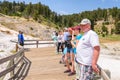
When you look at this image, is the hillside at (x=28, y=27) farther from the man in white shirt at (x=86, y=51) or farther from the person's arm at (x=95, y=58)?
the person's arm at (x=95, y=58)

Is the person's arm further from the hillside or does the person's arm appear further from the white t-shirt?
the hillside

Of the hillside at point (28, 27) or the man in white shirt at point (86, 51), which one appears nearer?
the man in white shirt at point (86, 51)

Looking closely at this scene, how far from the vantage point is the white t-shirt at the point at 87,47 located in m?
7.09

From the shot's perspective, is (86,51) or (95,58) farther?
(86,51)

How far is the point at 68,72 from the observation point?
1359 centimetres

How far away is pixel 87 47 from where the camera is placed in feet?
24.0

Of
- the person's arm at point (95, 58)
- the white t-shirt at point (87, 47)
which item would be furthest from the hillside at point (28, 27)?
the person's arm at point (95, 58)

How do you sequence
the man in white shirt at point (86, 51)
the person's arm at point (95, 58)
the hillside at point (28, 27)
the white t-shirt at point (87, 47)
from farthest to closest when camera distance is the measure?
the hillside at point (28, 27) < the man in white shirt at point (86, 51) < the white t-shirt at point (87, 47) < the person's arm at point (95, 58)

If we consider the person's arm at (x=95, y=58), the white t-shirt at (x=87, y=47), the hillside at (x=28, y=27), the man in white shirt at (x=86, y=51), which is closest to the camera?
the person's arm at (x=95, y=58)

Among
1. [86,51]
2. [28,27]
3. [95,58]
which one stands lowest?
[95,58]

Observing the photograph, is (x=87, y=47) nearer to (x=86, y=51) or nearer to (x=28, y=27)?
(x=86, y=51)

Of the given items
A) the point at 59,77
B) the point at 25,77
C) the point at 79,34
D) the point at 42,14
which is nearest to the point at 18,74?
the point at 25,77

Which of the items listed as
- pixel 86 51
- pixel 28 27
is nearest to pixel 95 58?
pixel 86 51

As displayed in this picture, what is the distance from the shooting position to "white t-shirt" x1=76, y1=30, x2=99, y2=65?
7.09 meters
